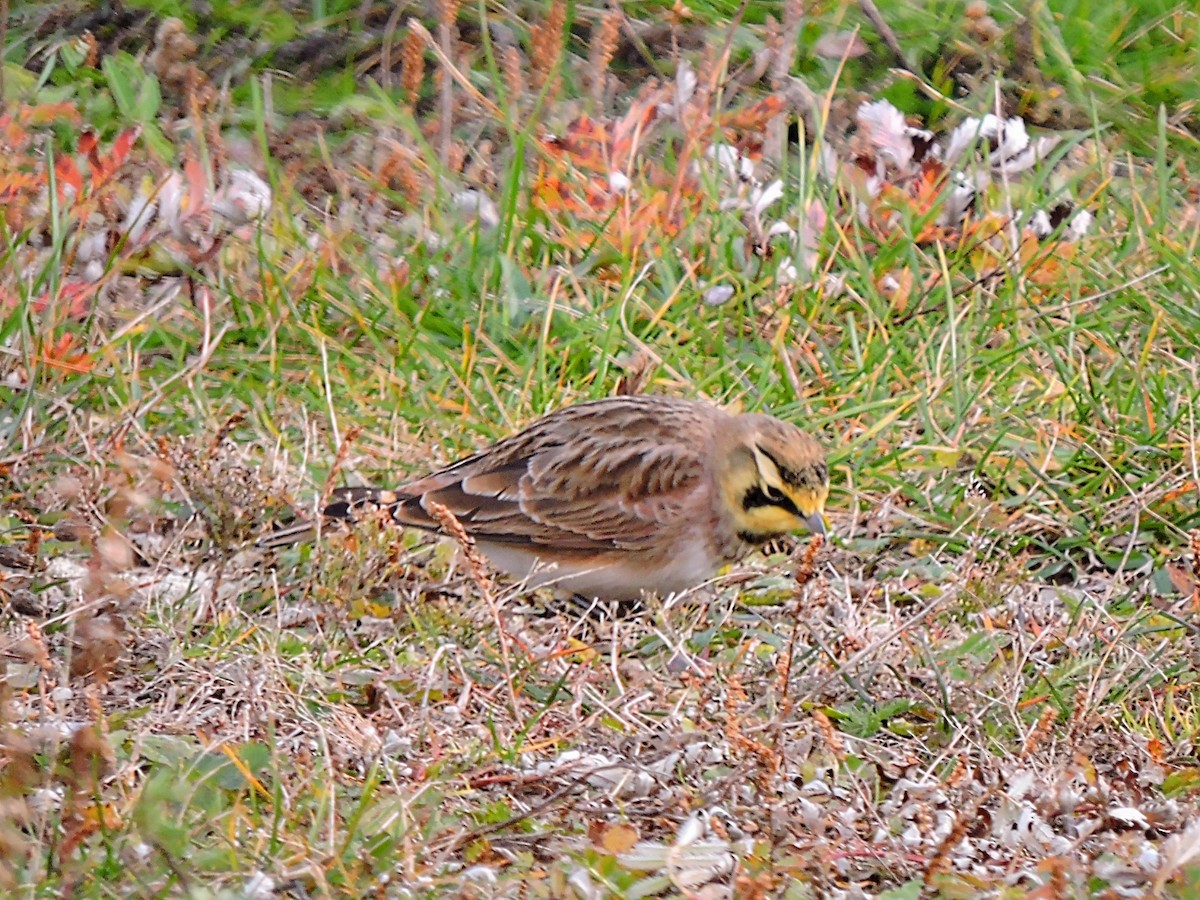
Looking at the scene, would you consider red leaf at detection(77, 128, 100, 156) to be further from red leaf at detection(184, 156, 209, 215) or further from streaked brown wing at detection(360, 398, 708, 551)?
streaked brown wing at detection(360, 398, 708, 551)

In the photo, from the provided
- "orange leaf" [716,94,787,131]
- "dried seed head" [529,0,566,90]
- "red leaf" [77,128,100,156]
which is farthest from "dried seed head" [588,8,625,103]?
"red leaf" [77,128,100,156]

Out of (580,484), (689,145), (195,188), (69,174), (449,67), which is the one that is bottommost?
(580,484)

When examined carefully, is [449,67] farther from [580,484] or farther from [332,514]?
[332,514]

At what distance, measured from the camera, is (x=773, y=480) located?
5.75 metres

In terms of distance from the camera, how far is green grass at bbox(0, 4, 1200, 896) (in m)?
4.05

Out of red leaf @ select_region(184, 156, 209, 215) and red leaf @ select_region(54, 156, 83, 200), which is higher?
red leaf @ select_region(54, 156, 83, 200)

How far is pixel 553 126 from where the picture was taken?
329 inches

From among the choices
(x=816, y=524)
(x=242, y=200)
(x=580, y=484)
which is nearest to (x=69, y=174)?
(x=242, y=200)

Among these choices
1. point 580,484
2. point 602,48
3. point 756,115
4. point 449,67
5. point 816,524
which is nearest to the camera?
point 816,524

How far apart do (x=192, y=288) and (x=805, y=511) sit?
2679 mm

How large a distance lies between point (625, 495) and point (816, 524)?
2.09 ft

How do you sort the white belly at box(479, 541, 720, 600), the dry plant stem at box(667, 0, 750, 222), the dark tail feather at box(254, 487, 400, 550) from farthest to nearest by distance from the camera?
the dry plant stem at box(667, 0, 750, 222), the white belly at box(479, 541, 720, 600), the dark tail feather at box(254, 487, 400, 550)

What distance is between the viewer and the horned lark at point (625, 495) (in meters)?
5.80

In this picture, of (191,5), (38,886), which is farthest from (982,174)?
(38,886)
